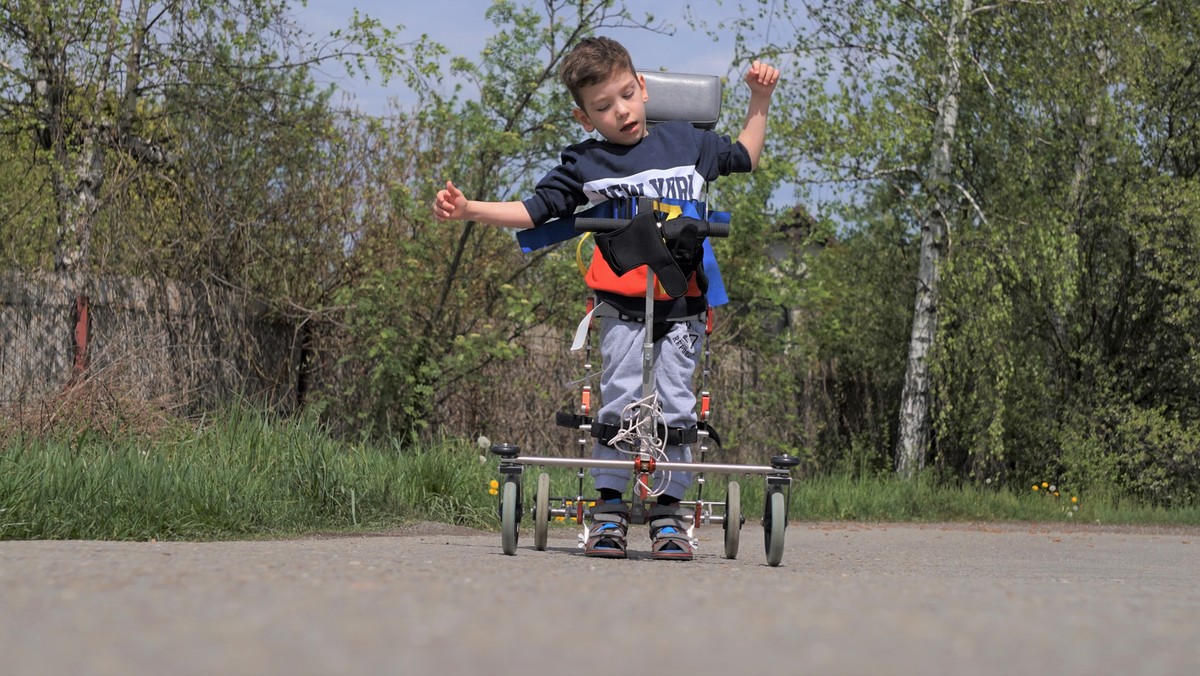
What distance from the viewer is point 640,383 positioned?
544 centimetres

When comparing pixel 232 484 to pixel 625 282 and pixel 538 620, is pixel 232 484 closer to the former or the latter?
pixel 625 282

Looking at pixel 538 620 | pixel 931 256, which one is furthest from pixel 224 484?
pixel 931 256

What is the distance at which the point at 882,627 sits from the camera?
8.34 ft

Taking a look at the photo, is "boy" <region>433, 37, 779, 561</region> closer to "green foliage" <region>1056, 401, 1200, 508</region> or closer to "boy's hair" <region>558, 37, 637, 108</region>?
"boy's hair" <region>558, 37, 637, 108</region>

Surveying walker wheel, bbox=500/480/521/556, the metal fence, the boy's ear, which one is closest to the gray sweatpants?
walker wheel, bbox=500/480/521/556

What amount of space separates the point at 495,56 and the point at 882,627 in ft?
30.0

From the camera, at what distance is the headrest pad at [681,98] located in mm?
6152

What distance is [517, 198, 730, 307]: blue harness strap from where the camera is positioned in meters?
5.57

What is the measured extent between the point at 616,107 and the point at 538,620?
11.9 feet

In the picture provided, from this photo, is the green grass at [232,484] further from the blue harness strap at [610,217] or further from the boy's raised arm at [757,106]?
the boy's raised arm at [757,106]

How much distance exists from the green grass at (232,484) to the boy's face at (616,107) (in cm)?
264

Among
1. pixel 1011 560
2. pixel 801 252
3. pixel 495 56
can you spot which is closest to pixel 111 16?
pixel 495 56

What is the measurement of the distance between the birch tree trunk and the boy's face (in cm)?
894

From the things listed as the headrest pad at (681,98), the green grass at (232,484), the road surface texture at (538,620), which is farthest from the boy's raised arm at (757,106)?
the green grass at (232,484)
